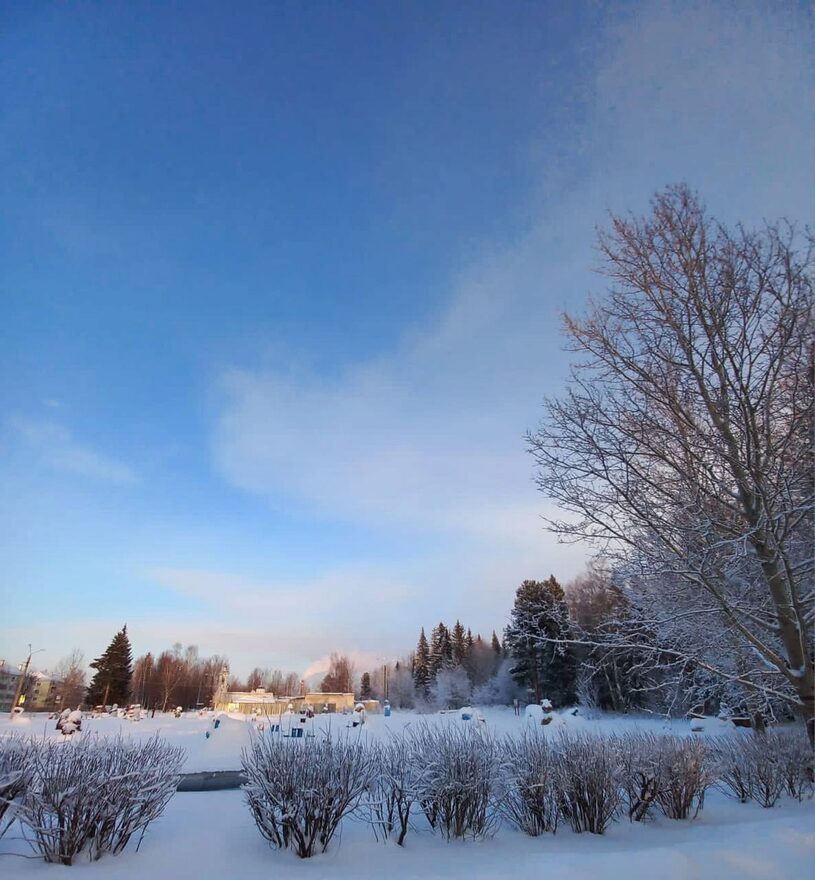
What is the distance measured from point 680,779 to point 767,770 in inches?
69.8

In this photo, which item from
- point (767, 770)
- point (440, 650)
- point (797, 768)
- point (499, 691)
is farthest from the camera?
point (440, 650)

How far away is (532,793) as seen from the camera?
571 centimetres

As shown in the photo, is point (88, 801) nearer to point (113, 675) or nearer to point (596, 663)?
point (596, 663)

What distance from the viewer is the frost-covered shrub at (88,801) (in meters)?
4.45

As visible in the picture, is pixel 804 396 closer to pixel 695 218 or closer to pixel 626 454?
pixel 626 454

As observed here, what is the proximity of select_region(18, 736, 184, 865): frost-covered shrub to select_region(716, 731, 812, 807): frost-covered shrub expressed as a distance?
21.8ft

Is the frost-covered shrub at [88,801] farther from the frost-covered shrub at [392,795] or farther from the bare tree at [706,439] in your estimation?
the bare tree at [706,439]

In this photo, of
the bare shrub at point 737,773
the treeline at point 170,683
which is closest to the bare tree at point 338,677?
the treeline at point 170,683

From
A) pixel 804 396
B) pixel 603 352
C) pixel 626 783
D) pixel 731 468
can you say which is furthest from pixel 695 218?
pixel 626 783

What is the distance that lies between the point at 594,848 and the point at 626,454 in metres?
4.19

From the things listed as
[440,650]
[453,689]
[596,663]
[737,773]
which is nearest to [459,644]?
[440,650]

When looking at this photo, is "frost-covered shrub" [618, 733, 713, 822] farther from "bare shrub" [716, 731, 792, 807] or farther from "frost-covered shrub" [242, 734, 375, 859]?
"frost-covered shrub" [242, 734, 375, 859]

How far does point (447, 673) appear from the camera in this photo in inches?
2377

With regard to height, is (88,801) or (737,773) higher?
(88,801)
